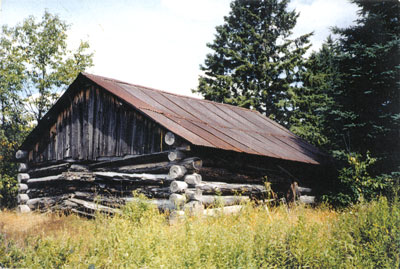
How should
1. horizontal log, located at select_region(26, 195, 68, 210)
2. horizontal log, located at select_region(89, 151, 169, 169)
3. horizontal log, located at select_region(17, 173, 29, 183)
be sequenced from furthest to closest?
horizontal log, located at select_region(17, 173, 29, 183)
horizontal log, located at select_region(26, 195, 68, 210)
horizontal log, located at select_region(89, 151, 169, 169)

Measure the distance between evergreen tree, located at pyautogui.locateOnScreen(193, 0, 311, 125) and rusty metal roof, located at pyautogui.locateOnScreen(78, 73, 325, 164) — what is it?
913 cm

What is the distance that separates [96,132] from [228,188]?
4841 millimetres

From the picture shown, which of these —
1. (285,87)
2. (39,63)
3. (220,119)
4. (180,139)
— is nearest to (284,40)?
(285,87)

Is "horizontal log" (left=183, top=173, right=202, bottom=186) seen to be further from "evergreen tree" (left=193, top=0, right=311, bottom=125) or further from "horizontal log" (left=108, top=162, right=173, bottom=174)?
"evergreen tree" (left=193, top=0, right=311, bottom=125)

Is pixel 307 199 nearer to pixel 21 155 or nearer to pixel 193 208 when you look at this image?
pixel 193 208

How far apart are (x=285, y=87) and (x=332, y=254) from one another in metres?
20.7

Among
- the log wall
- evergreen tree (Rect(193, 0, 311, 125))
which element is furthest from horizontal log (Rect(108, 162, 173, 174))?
evergreen tree (Rect(193, 0, 311, 125))

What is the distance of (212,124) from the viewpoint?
40.5ft

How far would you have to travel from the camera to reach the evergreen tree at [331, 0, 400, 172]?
12336mm

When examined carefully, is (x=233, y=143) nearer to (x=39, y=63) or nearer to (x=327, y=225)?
(x=327, y=225)

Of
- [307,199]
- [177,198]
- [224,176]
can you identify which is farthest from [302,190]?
[177,198]

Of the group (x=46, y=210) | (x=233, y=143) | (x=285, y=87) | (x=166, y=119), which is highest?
(x=285, y=87)

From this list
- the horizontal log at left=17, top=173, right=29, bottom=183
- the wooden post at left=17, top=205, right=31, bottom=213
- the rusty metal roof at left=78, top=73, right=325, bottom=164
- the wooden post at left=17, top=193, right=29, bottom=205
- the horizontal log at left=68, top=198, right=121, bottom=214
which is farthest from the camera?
the horizontal log at left=17, top=173, right=29, bottom=183

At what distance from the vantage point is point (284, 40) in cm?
2561
